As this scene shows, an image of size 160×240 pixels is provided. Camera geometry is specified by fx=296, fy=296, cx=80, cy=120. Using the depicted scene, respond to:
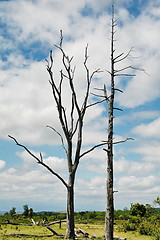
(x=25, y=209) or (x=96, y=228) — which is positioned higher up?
(x=25, y=209)

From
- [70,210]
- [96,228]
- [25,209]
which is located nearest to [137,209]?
[96,228]

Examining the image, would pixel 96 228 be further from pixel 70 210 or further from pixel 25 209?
pixel 25 209

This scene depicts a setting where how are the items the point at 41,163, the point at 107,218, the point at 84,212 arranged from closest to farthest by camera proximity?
1. the point at 107,218
2. the point at 41,163
3. the point at 84,212

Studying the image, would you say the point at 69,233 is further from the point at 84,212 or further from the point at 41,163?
the point at 84,212

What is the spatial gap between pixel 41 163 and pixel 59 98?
10.7 feet

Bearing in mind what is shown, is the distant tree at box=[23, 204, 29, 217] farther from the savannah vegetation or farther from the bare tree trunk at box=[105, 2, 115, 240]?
the bare tree trunk at box=[105, 2, 115, 240]

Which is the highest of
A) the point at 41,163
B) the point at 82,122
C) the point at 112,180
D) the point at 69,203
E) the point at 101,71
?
the point at 101,71

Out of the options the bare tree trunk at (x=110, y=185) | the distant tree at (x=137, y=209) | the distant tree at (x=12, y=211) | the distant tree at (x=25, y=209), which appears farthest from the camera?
the distant tree at (x=12, y=211)

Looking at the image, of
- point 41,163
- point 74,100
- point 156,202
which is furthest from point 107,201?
point 156,202

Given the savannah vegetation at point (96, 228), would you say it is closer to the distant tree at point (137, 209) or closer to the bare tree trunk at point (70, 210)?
the distant tree at point (137, 209)

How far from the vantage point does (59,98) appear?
47.6 ft

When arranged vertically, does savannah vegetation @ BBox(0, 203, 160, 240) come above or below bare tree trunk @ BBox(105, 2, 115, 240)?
below

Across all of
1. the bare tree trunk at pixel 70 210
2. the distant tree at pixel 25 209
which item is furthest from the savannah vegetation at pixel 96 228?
the distant tree at pixel 25 209

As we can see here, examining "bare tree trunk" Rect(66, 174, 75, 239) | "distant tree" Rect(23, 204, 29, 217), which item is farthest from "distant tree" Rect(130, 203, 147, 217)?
"bare tree trunk" Rect(66, 174, 75, 239)
